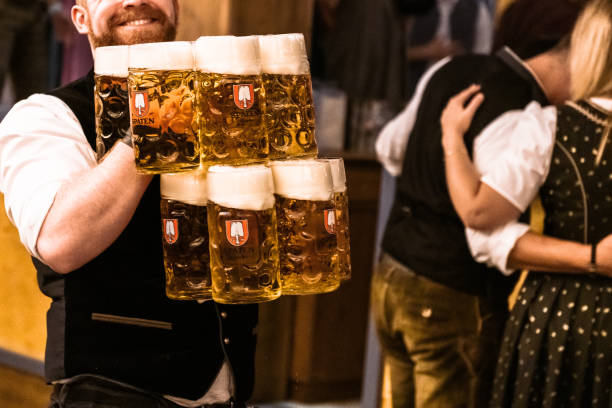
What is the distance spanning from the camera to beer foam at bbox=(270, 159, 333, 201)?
41.6 inches

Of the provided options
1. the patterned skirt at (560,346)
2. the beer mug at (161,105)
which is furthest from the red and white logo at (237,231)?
the patterned skirt at (560,346)

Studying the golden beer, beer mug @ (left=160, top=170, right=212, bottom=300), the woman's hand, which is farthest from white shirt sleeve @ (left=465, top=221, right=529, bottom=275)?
beer mug @ (left=160, top=170, right=212, bottom=300)

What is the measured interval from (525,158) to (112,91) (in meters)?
1.17

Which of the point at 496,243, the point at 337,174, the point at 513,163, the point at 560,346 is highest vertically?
the point at 337,174

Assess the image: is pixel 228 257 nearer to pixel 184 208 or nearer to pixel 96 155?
pixel 184 208

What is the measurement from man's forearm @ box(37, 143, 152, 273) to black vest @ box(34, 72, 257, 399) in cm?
10

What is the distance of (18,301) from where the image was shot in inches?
51.6

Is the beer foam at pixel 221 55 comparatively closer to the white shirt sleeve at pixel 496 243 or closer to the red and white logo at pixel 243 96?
the red and white logo at pixel 243 96

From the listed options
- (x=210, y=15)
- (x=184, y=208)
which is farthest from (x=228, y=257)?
(x=210, y=15)

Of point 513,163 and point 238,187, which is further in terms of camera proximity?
point 513,163

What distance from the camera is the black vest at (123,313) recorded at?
1121 mm

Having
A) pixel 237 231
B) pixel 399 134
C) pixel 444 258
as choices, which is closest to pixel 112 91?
pixel 237 231

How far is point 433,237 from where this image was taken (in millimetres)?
2254

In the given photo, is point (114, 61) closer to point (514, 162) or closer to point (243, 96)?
point (243, 96)
